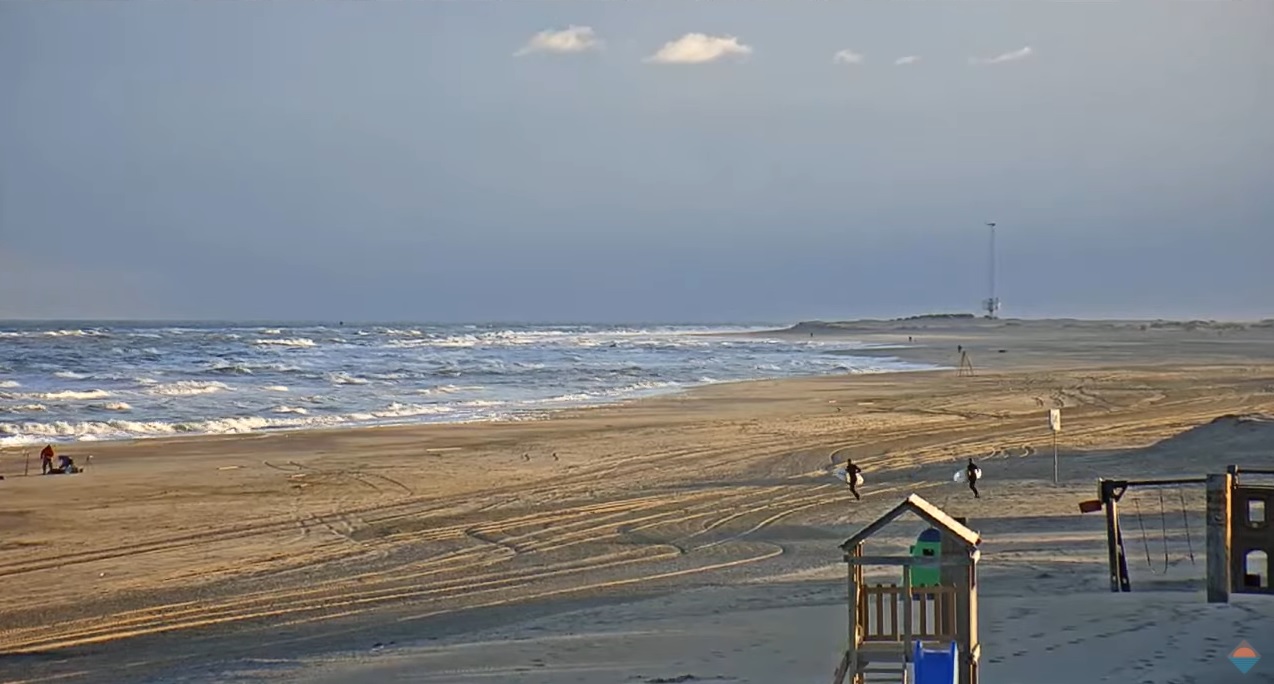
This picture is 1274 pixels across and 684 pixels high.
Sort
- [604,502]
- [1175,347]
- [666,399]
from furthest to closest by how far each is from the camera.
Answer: [1175,347] < [666,399] < [604,502]

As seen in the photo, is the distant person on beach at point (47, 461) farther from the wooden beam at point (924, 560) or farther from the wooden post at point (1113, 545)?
the wooden beam at point (924, 560)

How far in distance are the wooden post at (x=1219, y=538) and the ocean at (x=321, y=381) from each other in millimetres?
22132

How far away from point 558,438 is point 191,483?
324 inches

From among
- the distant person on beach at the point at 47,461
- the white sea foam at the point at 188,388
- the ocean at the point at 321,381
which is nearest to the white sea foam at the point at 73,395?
the ocean at the point at 321,381

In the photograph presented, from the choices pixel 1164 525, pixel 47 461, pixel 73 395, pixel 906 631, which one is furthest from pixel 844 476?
pixel 73 395

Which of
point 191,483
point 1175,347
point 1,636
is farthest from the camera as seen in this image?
point 1175,347

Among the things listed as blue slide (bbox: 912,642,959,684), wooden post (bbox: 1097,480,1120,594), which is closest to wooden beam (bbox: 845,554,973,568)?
blue slide (bbox: 912,642,959,684)

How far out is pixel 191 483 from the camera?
19953mm

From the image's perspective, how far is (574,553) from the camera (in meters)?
14.2

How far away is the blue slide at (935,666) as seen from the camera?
7133 millimetres

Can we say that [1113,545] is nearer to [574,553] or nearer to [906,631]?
[906,631]

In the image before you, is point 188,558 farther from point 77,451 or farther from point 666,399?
point 666,399

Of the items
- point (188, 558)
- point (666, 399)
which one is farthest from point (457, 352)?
point (188, 558)

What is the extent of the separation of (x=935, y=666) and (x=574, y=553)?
7.46 meters
